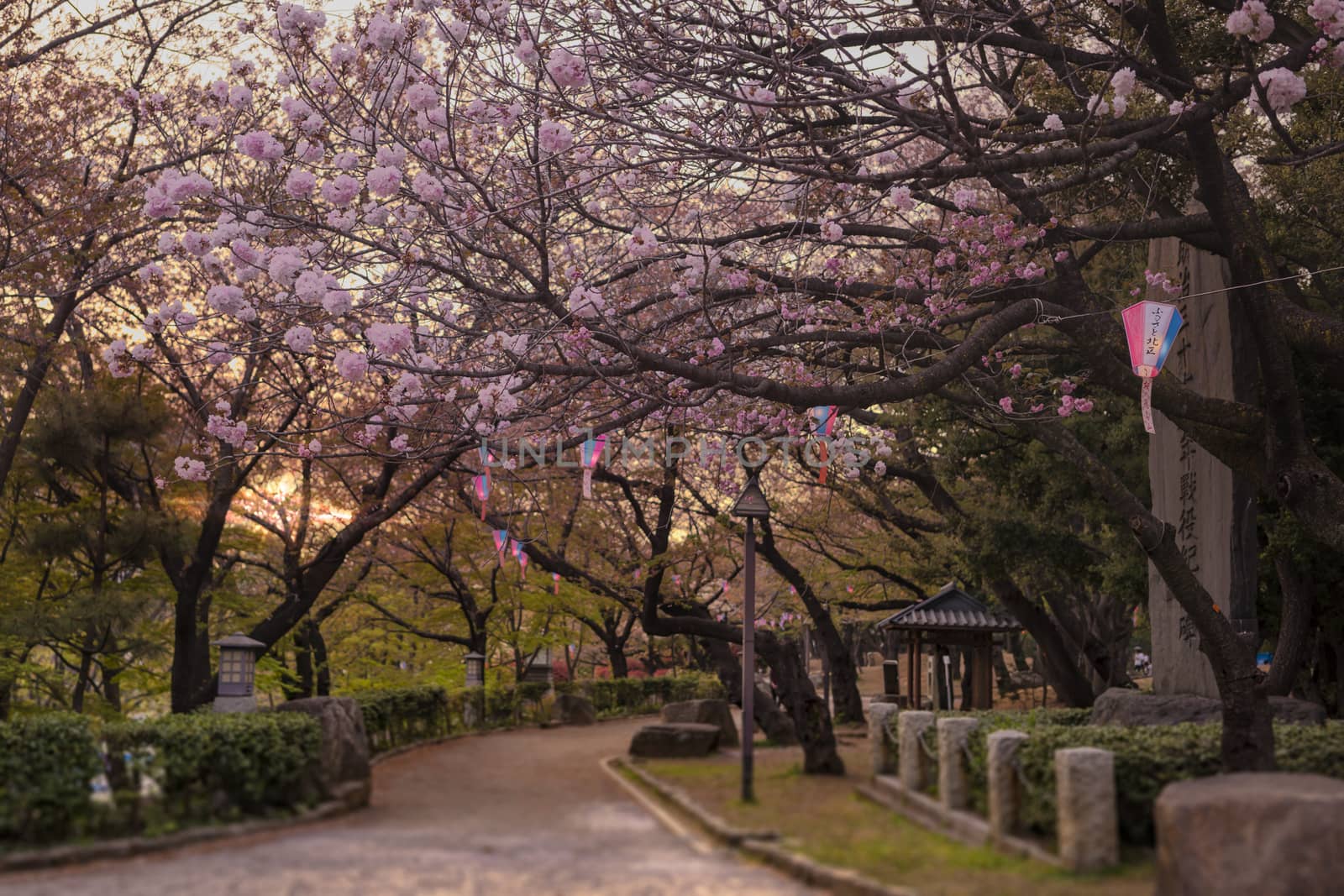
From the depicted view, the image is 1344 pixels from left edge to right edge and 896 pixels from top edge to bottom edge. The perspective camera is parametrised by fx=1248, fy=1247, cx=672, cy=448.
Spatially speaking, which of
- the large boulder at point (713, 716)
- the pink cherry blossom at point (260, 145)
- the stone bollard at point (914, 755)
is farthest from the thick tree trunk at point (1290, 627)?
the pink cherry blossom at point (260, 145)

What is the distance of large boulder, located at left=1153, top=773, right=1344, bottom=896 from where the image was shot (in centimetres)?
673

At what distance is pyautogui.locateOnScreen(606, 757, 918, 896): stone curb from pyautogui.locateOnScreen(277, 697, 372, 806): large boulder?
131 inches

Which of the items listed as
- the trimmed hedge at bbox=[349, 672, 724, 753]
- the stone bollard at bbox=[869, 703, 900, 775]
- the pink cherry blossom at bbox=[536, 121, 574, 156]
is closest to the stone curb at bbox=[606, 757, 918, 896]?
the stone bollard at bbox=[869, 703, 900, 775]

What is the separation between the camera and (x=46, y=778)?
31.5ft

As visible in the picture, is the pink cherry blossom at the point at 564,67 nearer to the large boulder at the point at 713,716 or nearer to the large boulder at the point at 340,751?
the large boulder at the point at 340,751

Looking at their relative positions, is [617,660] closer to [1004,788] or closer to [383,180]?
[1004,788]

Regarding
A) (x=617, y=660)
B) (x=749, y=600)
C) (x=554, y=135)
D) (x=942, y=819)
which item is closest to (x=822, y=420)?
(x=749, y=600)

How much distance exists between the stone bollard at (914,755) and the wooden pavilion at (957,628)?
32.1 feet

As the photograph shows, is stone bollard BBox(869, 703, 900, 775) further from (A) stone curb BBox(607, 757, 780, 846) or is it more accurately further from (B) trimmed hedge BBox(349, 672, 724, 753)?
(B) trimmed hedge BBox(349, 672, 724, 753)

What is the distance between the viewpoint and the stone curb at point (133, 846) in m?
9.00

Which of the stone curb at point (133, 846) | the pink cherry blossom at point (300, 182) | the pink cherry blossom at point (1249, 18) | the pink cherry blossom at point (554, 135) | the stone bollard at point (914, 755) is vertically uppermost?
the pink cherry blossom at point (1249, 18)

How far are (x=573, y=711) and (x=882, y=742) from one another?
1481 cm

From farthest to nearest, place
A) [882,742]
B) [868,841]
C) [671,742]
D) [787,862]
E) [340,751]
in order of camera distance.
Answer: [671,742] → [882,742] → [340,751] → [868,841] → [787,862]

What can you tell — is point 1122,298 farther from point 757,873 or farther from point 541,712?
point 541,712
